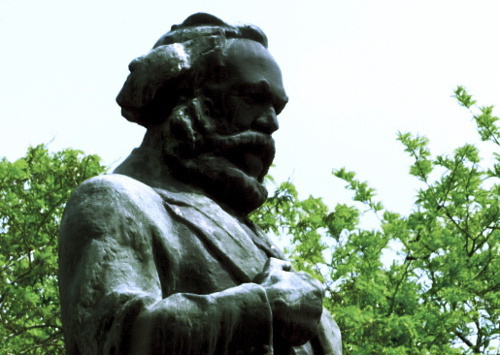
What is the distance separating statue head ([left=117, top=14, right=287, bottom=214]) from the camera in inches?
190

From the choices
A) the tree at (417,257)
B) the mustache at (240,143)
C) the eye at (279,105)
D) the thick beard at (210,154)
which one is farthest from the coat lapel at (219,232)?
the tree at (417,257)

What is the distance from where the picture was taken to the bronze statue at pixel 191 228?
398cm

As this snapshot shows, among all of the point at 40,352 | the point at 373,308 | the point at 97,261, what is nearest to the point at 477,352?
the point at 373,308

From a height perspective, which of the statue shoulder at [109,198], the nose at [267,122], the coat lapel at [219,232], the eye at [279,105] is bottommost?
the coat lapel at [219,232]

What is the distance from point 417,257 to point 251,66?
10025mm

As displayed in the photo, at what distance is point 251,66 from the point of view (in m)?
5.03

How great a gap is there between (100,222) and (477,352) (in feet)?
34.5

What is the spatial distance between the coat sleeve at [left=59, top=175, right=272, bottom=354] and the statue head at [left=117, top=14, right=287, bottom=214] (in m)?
0.52

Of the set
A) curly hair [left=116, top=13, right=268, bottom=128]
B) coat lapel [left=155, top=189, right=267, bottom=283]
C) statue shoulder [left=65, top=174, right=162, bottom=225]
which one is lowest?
coat lapel [left=155, top=189, right=267, bottom=283]

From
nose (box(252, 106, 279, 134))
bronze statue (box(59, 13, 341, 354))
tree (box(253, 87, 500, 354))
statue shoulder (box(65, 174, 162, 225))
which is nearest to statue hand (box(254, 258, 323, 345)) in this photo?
bronze statue (box(59, 13, 341, 354))

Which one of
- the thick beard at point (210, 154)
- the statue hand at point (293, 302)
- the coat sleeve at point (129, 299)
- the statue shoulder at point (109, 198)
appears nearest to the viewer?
the coat sleeve at point (129, 299)

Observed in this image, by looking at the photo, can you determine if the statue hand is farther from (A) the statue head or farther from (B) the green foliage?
(B) the green foliage

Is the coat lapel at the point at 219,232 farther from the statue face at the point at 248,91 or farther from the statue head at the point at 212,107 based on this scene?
the statue face at the point at 248,91

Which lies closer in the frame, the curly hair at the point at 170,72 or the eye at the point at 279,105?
the curly hair at the point at 170,72
